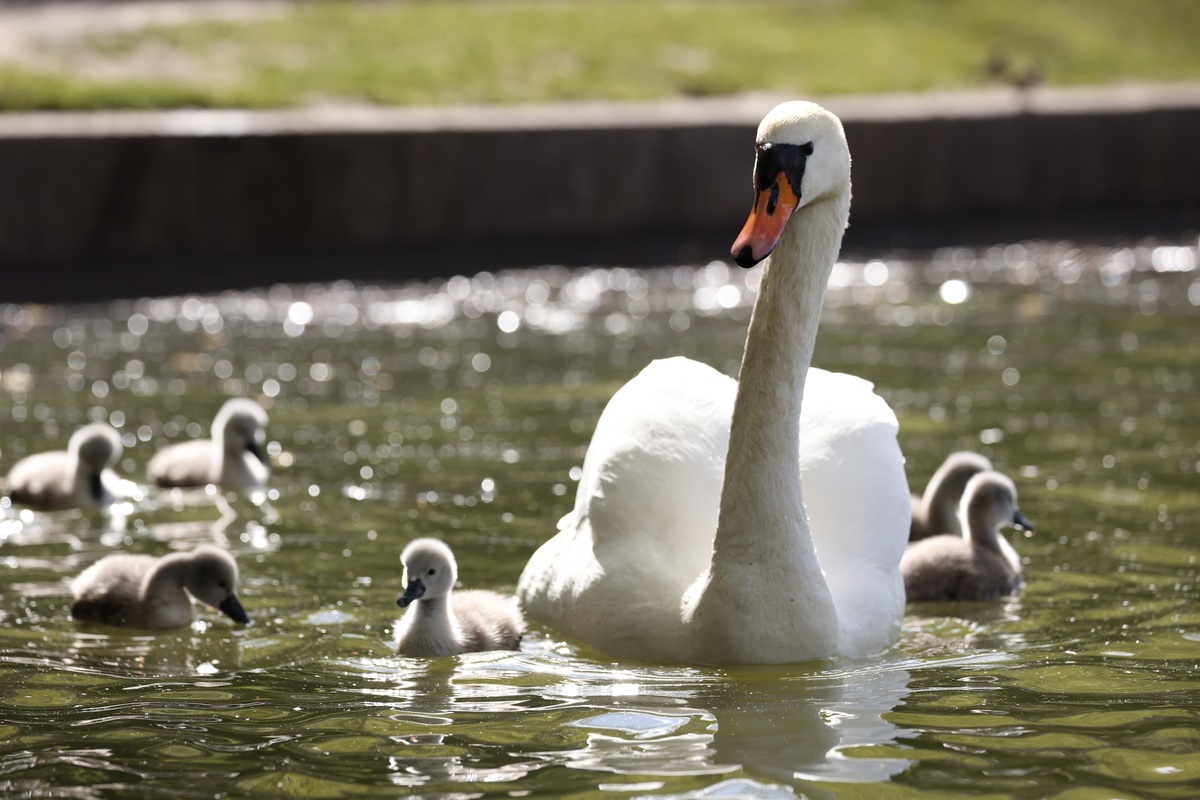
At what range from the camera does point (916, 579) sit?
276 inches

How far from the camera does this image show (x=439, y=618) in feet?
19.9

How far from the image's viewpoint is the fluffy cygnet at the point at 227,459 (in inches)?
340

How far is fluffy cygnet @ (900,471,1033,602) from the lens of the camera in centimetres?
685

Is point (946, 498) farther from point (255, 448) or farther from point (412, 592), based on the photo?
point (255, 448)

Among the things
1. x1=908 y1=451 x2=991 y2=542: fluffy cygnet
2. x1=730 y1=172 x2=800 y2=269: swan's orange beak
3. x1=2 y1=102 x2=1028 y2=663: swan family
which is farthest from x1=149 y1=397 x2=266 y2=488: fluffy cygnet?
x1=730 y1=172 x2=800 y2=269: swan's orange beak

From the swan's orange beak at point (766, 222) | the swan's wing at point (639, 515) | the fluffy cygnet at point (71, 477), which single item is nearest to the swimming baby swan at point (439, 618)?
the swan's wing at point (639, 515)

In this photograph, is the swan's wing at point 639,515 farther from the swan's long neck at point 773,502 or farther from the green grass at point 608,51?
the green grass at point 608,51

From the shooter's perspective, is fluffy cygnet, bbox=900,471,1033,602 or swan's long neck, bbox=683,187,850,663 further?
fluffy cygnet, bbox=900,471,1033,602

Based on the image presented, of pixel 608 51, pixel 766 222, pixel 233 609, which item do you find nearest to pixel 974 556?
pixel 766 222

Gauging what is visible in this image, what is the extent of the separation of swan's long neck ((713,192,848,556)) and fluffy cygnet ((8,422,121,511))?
358 cm

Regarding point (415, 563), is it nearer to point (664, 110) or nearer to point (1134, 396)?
point (1134, 396)

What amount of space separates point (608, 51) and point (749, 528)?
13.3m

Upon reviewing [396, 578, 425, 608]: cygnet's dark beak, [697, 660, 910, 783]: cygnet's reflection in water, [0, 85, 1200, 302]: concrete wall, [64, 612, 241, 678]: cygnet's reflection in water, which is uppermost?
[0, 85, 1200, 302]: concrete wall

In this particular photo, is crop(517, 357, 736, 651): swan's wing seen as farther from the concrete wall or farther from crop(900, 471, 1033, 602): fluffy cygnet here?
the concrete wall
